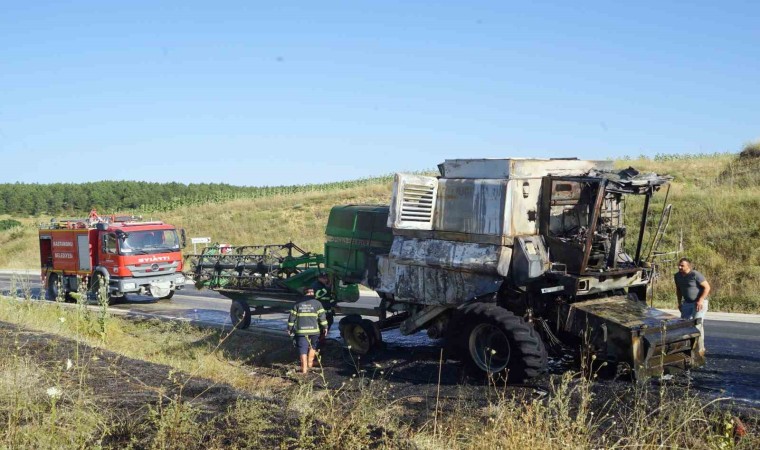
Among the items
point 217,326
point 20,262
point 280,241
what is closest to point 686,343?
point 217,326

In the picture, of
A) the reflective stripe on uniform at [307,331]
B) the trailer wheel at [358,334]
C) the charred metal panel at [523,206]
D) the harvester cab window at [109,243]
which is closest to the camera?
the charred metal panel at [523,206]

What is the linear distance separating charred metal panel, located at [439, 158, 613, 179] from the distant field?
1.80 meters

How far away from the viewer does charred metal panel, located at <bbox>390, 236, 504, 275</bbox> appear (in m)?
9.77

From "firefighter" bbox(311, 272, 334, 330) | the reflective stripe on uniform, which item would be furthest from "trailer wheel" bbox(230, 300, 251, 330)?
the reflective stripe on uniform

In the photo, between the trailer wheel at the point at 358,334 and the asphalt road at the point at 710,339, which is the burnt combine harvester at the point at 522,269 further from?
the asphalt road at the point at 710,339

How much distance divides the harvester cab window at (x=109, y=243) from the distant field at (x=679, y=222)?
38.6ft

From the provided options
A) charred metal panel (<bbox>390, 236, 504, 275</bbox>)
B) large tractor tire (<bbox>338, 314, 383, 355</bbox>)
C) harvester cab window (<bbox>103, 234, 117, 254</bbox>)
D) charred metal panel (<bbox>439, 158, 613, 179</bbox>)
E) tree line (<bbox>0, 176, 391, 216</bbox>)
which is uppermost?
charred metal panel (<bbox>439, 158, 613, 179</bbox>)

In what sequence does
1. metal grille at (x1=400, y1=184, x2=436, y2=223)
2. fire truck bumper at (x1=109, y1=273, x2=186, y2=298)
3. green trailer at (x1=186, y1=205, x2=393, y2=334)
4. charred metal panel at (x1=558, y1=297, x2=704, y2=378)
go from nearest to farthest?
charred metal panel at (x1=558, y1=297, x2=704, y2=378), metal grille at (x1=400, y1=184, x2=436, y2=223), green trailer at (x1=186, y1=205, x2=393, y2=334), fire truck bumper at (x1=109, y1=273, x2=186, y2=298)

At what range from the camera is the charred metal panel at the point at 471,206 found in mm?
9734

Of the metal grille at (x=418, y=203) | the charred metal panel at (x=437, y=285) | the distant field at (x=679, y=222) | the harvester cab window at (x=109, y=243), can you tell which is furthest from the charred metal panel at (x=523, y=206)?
the harvester cab window at (x=109, y=243)

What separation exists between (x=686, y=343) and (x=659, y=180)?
2.25m

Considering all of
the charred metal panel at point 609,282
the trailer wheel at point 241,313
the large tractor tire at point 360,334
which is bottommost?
the trailer wheel at point 241,313

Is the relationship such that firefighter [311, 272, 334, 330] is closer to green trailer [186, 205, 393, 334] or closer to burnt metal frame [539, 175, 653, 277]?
green trailer [186, 205, 393, 334]

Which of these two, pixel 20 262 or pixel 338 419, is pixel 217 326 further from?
pixel 20 262
